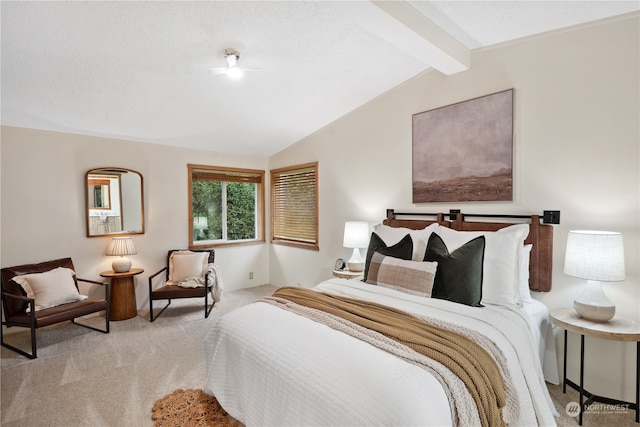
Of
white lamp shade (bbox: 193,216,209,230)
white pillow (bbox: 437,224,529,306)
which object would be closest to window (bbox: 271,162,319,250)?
white lamp shade (bbox: 193,216,209,230)

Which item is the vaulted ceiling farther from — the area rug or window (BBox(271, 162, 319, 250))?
the area rug

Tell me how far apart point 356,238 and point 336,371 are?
7.85 ft

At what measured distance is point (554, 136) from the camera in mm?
2572

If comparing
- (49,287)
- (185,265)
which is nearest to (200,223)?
(185,265)

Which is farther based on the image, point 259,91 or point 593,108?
point 259,91

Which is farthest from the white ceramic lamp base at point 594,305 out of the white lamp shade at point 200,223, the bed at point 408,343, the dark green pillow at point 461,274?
the white lamp shade at point 200,223

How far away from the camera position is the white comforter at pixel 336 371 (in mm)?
1320

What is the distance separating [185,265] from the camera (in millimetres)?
4285

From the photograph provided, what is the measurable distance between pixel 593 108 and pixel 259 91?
112 inches

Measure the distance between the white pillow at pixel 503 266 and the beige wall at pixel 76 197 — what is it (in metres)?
3.82

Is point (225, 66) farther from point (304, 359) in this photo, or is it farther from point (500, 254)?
point (500, 254)

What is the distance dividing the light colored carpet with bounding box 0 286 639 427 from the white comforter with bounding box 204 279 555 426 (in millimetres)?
539

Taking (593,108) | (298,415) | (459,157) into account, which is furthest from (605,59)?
(298,415)

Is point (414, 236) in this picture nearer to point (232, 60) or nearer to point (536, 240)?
point (536, 240)
